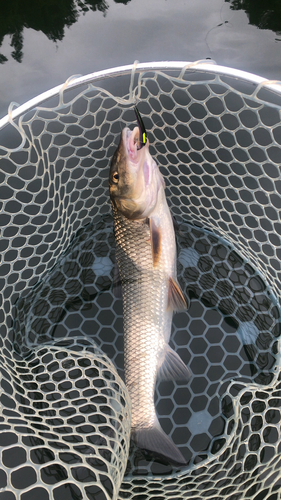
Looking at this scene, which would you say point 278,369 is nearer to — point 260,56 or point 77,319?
point 77,319

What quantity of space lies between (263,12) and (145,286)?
1940mm

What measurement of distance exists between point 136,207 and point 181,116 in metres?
0.80

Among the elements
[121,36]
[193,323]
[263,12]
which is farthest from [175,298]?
[263,12]

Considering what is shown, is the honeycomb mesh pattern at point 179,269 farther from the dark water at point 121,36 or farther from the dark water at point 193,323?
the dark water at point 121,36

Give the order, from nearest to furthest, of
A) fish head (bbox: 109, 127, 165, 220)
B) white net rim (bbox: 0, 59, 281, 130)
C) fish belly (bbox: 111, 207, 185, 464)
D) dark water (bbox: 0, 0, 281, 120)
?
white net rim (bbox: 0, 59, 281, 130)
fish head (bbox: 109, 127, 165, 220)
fish belly (bbox: 111, 207, 185, 464)
dark water (bbox: 0, 0, 281, 120)

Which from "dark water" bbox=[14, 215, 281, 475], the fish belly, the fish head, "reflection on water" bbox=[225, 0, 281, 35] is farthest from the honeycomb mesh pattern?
"reflection on water" bbox=[225, 0, 281, 35]

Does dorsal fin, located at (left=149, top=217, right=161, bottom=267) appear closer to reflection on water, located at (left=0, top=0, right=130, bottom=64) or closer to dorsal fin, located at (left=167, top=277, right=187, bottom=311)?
dorsal fin, located at (left=167, top=277, right=187, bottom=311)

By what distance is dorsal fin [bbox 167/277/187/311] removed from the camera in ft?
6.43

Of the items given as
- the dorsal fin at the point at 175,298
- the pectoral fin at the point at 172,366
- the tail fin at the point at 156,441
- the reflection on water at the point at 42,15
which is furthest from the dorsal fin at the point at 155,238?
the reflection on water at the point at 42,15

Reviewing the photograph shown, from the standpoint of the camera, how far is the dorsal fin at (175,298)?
6.43 ft

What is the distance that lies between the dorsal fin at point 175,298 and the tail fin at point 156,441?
62cm

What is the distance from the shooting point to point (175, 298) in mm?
1976

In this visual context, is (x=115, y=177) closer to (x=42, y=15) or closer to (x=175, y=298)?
(x=175, y=298)

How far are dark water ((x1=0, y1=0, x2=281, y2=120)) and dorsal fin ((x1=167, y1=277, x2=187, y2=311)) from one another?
57.3 inches
